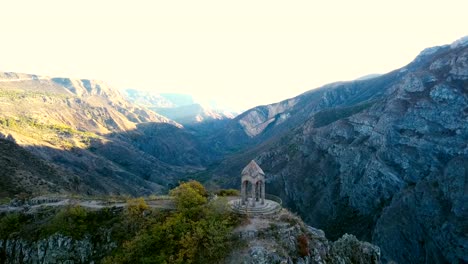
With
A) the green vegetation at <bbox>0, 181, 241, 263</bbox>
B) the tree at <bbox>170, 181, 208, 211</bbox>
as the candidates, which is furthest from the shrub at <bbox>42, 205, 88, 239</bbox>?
the tree at <bbox>170, 181, 208, 211</bbox>

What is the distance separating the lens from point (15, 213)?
51.8 m

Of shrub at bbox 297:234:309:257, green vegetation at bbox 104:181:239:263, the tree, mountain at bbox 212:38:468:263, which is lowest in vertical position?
mountain at bbox 212:38:468:263

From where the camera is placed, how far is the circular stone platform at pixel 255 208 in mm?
45031

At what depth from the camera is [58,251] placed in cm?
4469

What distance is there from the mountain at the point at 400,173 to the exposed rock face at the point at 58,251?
84354 millimetres

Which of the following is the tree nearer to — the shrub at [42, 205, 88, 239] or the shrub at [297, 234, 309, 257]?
the shrub at [42, 205, 88, 239]

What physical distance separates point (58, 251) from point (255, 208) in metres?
23.7

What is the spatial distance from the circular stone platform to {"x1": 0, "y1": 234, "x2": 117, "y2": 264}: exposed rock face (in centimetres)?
1478

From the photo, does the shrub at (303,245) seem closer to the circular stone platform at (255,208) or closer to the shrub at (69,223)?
the circular stone platform at (255,208)

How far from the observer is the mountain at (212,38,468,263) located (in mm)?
102000

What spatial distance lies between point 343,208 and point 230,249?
97.4m

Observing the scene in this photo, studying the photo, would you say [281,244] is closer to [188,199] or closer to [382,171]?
[188,199]

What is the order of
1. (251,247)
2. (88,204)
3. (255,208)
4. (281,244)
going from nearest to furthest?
(251,247)
(281,244)
(255,208)
(88,204)

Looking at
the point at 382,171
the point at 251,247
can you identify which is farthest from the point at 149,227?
the point at 382,171
